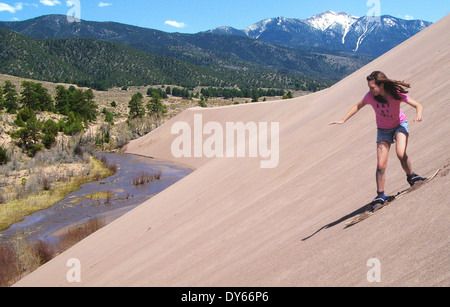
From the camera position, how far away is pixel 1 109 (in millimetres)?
35781

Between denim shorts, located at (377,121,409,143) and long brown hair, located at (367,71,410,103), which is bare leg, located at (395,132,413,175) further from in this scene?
long brown hair, located at (367,71,410,103)

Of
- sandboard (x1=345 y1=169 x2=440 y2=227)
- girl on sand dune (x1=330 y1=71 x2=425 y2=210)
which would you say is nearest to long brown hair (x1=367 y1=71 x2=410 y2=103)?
girl on sand dune (x1=330 y1=71 x2=425 y2=210)

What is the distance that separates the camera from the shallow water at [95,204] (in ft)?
48.0

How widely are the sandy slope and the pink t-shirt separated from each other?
0.80 m

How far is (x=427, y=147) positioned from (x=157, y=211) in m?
6.49

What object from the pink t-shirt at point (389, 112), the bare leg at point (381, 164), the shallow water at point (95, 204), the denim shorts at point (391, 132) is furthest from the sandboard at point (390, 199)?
the shallow water at point (95, 204)

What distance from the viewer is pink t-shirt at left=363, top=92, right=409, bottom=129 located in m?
4.59

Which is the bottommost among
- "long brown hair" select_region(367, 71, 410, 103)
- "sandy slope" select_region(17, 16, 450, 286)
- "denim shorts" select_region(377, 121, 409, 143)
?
"sandy slope" select_region(17, 16, 450, 286)

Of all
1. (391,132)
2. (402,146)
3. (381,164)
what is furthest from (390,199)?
(391,132)

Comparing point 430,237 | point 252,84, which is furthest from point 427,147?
point 252,84

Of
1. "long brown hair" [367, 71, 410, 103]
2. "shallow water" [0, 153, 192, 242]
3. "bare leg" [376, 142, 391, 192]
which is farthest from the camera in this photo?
"shallow water" [0, 153, 192, 242]

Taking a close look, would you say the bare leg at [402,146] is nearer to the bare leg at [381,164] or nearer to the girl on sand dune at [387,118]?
the girl on sand dune at [387,118]
